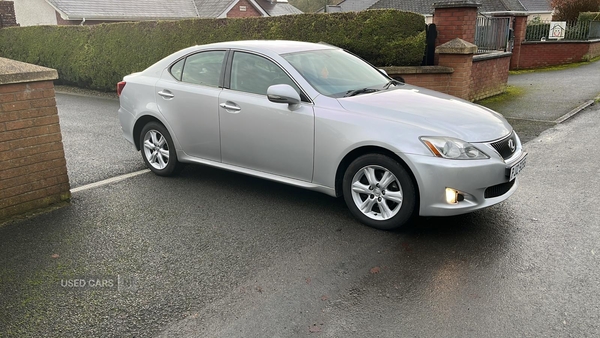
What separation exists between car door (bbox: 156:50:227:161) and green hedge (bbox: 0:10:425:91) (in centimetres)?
482

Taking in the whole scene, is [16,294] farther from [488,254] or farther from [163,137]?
[488,254]

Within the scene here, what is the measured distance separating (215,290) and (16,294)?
142cm

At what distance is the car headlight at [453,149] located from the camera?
4.14 m

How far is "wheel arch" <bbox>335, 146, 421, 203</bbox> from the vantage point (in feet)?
Result: 14.0

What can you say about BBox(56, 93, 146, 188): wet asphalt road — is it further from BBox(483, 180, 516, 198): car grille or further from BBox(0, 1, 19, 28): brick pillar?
BBox(0, 1, 19, 28): brick pillar

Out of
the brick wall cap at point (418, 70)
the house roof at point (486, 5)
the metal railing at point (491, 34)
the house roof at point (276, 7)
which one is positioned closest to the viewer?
the brick wall cap at point (418, 70)

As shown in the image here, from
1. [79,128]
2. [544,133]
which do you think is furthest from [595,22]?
[79,128]

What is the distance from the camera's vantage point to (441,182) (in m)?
4.11

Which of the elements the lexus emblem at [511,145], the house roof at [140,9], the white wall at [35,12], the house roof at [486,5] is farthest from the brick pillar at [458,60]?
the house roof at [486,5]

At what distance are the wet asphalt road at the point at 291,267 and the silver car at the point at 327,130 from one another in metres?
0.38

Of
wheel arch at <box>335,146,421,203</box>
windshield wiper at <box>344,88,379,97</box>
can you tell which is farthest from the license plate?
windshield wiper at <box>344,88,379,97</box>

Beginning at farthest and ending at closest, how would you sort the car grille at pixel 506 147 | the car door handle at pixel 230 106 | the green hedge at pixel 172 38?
1. the green hedge at pixel 172 38
2. the car door handle at pixel 230 106
3. the car grille at pixel 506 147

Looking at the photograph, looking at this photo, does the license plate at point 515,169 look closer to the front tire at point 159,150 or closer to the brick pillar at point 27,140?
the front tire at point 159,150

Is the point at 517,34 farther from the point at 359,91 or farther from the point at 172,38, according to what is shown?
the point at 359,91
